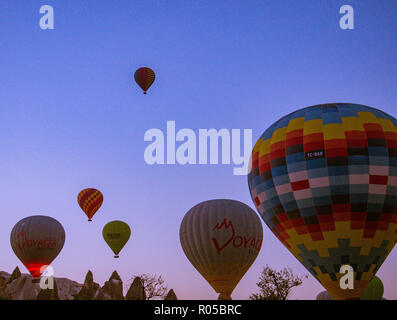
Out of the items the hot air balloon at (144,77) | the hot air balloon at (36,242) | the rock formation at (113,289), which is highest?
the hot air balloon at (144,77)

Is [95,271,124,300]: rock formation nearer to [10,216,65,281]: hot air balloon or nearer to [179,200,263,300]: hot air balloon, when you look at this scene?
[10,216,65,281]: hot air balloon

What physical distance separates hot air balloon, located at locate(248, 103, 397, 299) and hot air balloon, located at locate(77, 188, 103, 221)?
24712mm

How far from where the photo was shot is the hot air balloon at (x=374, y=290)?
42138mm

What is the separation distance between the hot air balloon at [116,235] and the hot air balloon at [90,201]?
271 centimetres

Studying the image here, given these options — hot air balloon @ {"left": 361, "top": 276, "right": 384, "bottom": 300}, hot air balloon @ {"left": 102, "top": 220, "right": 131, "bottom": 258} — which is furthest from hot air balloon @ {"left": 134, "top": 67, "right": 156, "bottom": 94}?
hot air balloon @ {"left": 361, "top": 276, "right": 384, "bottom": 300}

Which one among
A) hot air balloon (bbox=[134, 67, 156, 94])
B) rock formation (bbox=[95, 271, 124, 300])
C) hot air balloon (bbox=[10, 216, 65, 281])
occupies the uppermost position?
hot air balloon (bbox=[134, 67, 156, 94])

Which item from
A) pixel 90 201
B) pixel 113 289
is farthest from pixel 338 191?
pixel 113 289

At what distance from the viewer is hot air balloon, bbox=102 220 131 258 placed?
47.1 metres

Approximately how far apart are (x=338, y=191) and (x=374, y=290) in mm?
23569

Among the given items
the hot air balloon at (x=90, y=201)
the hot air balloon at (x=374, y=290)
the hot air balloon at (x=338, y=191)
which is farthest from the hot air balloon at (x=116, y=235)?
the hot air balloon at (x=338, y=191)

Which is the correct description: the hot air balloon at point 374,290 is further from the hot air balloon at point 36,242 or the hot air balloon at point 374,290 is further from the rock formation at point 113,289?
the rock formation at point 113,289

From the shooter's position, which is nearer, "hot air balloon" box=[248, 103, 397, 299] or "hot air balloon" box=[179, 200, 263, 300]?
"hot air balloon" box=[248, 103, 397, 299]
